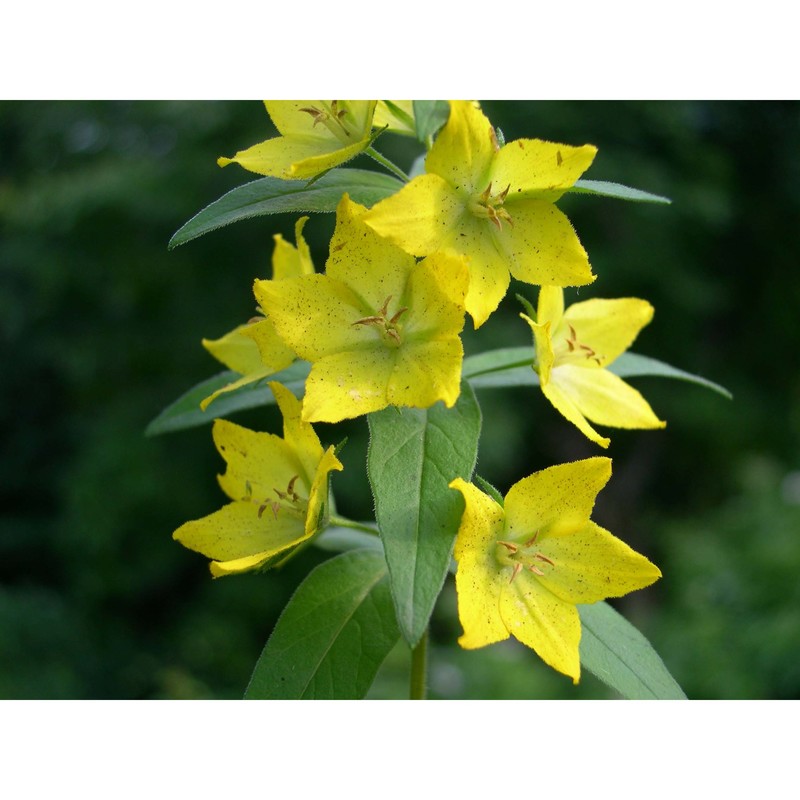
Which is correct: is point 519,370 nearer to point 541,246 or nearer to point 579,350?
point 579,350

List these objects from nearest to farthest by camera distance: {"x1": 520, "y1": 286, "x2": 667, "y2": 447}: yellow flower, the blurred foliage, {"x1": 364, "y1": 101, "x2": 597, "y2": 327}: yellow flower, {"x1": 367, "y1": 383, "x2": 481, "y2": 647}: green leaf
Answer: {"x1": 367, "y1": 383, "x2": 481, "y2": 647}: green leaf < {"x1": 364, "y1": 101, "x2": 597, "y2": 327}: yellow flower < {"x1": 520, "y1": 286, "x2": 667, "y2": 447}: yellow flower < the blurred foliage

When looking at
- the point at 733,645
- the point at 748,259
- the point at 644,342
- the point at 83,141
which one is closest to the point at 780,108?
the point at 748,259

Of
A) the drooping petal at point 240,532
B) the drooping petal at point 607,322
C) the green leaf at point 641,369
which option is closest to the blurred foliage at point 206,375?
the green leaf at point 641,369

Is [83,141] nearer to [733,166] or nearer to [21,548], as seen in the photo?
[21,548]

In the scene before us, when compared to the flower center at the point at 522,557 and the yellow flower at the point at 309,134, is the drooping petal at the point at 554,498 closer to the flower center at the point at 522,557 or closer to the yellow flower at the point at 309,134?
the flower center at the point at 522,557

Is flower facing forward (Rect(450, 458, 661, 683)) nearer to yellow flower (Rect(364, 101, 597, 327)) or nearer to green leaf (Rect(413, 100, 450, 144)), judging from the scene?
yellow flower (Rect(364, 101, 597, 327))

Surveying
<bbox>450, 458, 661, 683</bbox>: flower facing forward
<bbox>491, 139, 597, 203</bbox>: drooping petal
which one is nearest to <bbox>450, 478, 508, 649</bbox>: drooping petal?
<bbox>450, 458, 661, 683</bbox>: flower facing forward
